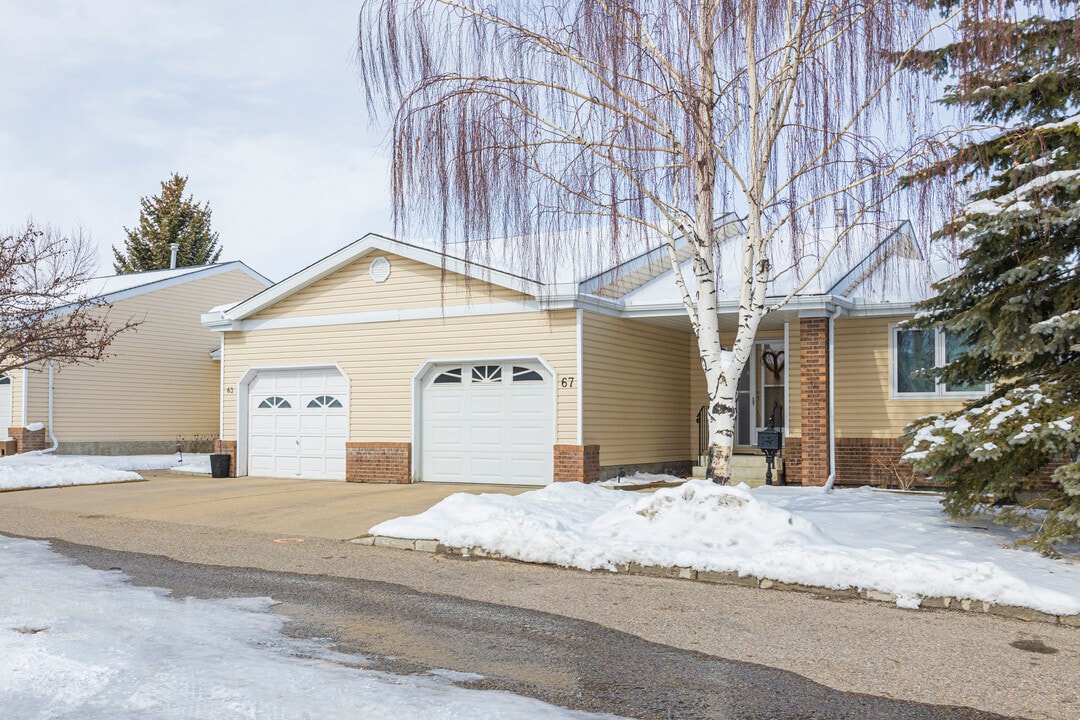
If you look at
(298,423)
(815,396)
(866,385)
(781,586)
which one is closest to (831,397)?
(815,396)

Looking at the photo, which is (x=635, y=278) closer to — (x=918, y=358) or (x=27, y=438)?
(x=918, y=358)

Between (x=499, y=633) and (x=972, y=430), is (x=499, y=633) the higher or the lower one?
the lower one

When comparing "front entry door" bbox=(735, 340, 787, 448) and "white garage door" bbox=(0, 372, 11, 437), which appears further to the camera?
"white garage door" bbox=(0, 372, 11, 437)

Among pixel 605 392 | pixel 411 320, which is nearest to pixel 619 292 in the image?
pixel 605 392

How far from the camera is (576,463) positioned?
15.6 m

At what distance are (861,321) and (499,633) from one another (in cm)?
1142

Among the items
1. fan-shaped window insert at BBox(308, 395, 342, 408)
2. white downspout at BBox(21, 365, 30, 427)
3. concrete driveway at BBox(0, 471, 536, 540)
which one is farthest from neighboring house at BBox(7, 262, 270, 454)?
fan-shaped window insert at BBox(308, 395, 342, 408)

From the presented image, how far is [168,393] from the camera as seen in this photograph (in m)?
26.0

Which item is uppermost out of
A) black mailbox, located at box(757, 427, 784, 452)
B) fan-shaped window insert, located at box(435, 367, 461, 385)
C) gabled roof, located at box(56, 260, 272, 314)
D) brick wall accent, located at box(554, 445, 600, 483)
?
gabled roof, located at box(56, 260, 272, 314)

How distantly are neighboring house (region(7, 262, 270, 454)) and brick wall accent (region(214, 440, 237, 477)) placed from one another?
595 cm

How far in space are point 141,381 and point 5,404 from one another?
10.8ft

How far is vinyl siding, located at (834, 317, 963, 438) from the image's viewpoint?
51.0 feet

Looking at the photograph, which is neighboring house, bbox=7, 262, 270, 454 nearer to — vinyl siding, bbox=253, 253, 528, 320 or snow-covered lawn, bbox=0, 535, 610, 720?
vinyl siding, bbox=253, 253, 528, 320

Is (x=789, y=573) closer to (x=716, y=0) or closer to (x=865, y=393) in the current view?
(x=716, y=0)
